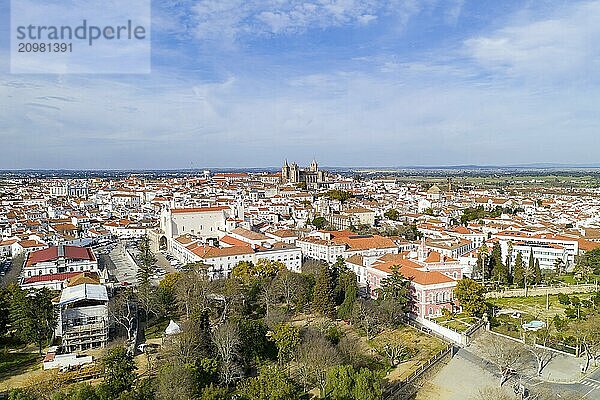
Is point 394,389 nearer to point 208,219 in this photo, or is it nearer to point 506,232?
point 506,232

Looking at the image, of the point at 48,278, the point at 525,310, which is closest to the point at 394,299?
the point at 525,310

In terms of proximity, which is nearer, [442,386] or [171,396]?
[171,396]

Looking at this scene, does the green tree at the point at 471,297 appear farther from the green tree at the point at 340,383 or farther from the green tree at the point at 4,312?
the green tree at the point at 4,312

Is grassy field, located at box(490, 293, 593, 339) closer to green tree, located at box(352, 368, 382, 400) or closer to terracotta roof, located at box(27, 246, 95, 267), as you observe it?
green tree, located at box(352, 368, 382, 400)

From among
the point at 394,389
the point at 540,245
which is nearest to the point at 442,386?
the point at 394,389

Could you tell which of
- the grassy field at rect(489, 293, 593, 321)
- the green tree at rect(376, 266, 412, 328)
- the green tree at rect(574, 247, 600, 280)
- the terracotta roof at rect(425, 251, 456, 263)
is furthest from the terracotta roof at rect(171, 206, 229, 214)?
the green tree at rect(574, 247, 600, 280)

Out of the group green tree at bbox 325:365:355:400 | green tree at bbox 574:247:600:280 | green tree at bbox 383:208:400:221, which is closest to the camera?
green tree at bbox 325:365:355:400

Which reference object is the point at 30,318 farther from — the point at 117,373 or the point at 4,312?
the point at 117,373
